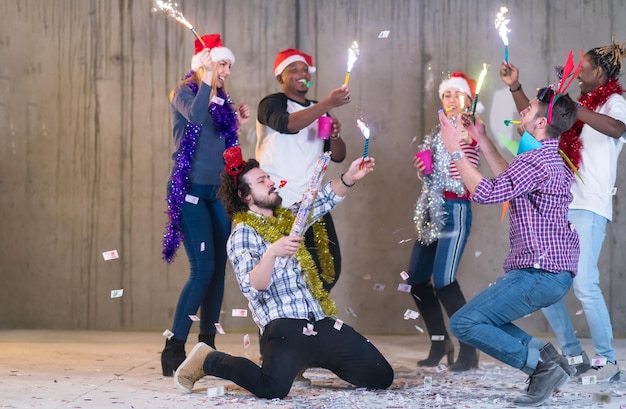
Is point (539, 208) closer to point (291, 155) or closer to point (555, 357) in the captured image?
point (555, 357)

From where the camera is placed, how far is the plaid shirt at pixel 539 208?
3.31 meters

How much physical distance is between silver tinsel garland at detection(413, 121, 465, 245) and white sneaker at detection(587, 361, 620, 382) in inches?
36.8

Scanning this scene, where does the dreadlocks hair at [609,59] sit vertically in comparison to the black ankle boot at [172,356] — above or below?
above

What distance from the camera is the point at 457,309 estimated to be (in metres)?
4.29

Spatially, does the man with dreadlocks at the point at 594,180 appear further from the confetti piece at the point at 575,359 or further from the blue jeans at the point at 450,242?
the blue jeans at the point at 450,242

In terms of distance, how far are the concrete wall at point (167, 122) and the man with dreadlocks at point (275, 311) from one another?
6.13 ft

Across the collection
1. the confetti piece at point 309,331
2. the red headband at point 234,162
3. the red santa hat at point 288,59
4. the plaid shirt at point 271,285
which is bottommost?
the confetti piece at point 309,331

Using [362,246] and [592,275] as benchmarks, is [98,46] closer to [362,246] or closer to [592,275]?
[362,246]

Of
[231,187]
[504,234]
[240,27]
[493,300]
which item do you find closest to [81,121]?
[240,27]

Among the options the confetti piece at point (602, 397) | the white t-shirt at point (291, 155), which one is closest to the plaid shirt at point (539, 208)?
the confetti piece at point (602, 397)

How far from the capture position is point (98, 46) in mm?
5578

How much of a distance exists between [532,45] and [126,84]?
2.46m

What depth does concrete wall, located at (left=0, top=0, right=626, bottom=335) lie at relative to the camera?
216 inches

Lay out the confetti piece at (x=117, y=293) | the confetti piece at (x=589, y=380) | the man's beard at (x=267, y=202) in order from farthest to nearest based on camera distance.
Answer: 1. the confetti piece at (x=117, y=293)
2. the confetti piece at (x=589, y=380)
3. the man's beard at (x=267, y=202)
